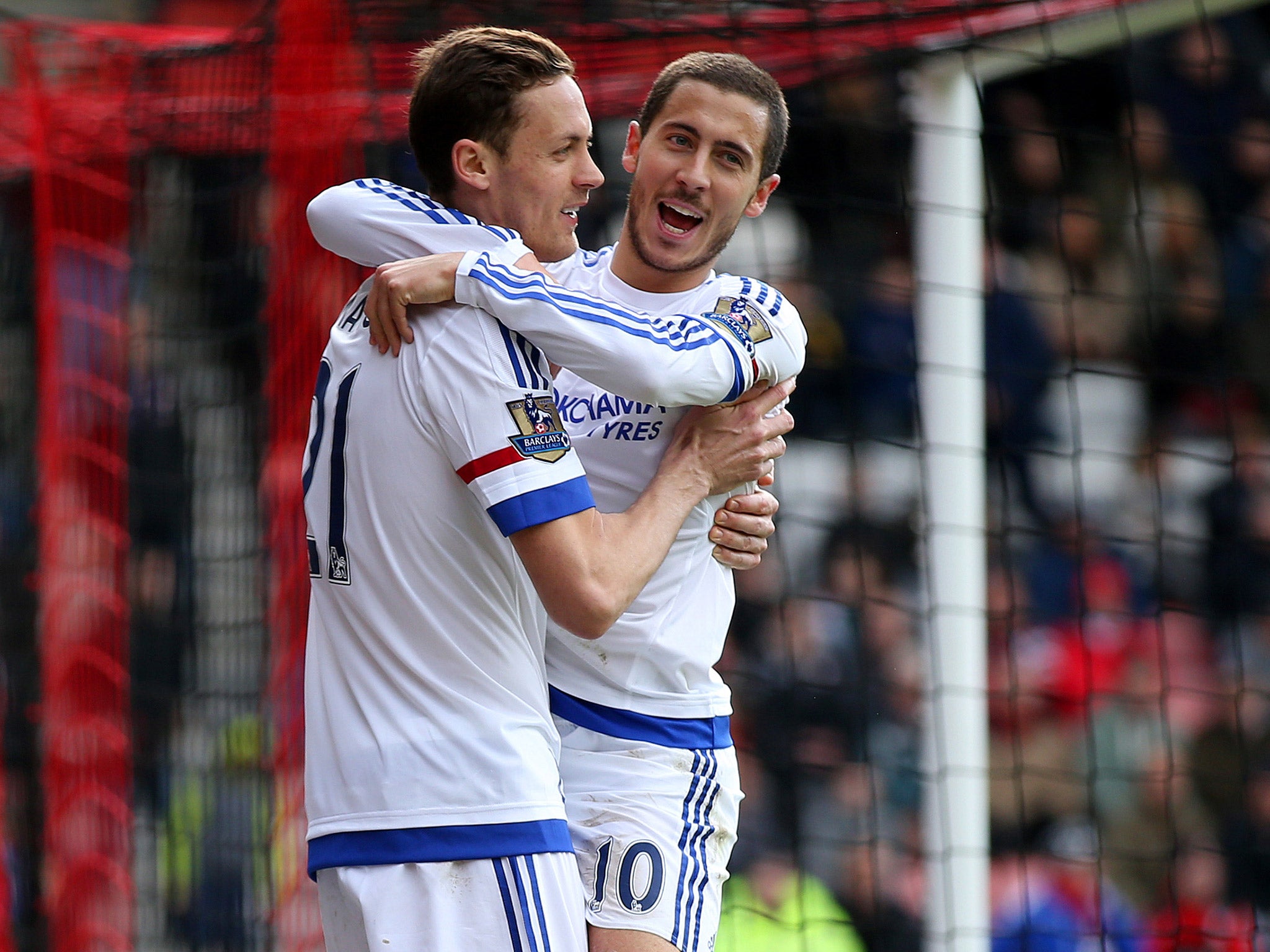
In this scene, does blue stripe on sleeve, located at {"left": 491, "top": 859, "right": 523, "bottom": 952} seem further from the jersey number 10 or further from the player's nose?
the player's nose

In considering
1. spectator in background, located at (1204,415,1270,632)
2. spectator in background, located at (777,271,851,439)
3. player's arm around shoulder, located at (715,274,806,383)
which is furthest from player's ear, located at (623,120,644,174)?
spectator in background, located at (1204,415,1270,632)

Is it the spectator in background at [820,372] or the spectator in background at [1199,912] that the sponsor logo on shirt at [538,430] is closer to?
the spectator in background at [1199,912]

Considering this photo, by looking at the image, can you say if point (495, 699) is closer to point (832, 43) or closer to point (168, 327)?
point (832, 43)

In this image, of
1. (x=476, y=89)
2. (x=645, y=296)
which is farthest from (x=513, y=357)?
(x=645, y=296)

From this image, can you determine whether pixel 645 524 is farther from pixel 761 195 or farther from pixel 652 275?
pixel 761 195

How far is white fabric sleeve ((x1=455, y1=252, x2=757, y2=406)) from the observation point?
1.88m

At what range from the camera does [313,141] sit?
3836mm

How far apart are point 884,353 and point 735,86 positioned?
13.5 feet

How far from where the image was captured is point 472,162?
6.71 feet

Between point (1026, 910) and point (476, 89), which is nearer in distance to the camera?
point (476, 89)

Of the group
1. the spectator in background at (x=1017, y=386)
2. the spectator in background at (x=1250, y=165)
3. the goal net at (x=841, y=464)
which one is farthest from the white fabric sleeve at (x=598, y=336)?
the spectator in background at (x=1250, y=165)

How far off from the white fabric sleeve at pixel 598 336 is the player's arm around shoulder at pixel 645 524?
0.15 metres

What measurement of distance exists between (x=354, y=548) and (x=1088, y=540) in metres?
4.90

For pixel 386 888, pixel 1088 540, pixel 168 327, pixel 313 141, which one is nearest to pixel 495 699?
pixel 386 888
